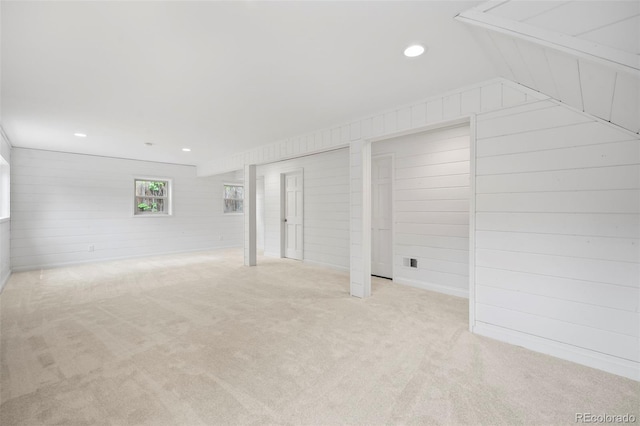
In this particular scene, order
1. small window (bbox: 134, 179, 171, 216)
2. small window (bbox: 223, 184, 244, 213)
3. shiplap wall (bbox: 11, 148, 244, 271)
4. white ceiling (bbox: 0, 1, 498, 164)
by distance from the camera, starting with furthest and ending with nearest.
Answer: small window (bbox: 223, 184, 244, 213), small window (bbox: 134, 179, 171, 216), shiplap wall (bbox: 11, 148, 244, 271), white ceiling (bbox: 0, 1, 498, 164)

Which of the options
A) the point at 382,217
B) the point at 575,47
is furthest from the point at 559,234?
the point at 382,217

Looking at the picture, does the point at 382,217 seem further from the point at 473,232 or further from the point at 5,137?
the point at 5,137

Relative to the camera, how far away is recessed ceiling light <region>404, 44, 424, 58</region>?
6.94 feet

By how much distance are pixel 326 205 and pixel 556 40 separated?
177 inches

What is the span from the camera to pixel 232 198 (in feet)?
29.3

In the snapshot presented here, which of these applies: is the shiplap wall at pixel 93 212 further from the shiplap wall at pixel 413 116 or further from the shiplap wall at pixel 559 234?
the shiplap wall at pixel 559 234

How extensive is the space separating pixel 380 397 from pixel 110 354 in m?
2.22

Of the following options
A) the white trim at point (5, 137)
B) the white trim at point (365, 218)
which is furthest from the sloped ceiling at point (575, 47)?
the white trim at point (5, 137)

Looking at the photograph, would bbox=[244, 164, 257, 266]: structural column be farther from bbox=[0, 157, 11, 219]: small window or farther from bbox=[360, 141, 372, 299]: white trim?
bbox=[0, 157, 11, 219]: small window

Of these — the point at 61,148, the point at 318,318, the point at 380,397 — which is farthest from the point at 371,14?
the point at 61,148

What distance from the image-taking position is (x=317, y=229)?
600 centimetres

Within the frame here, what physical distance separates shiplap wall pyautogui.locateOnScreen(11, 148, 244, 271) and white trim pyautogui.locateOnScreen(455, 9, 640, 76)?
766 cm

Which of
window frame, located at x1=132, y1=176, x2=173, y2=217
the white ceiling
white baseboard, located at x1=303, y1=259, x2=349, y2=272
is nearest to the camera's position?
the white ceiling

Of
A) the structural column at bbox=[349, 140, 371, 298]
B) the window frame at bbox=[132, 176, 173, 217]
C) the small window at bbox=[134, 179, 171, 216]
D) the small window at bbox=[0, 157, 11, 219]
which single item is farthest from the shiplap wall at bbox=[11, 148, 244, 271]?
the structural column at bbox=[349, 140, 371, 298]
